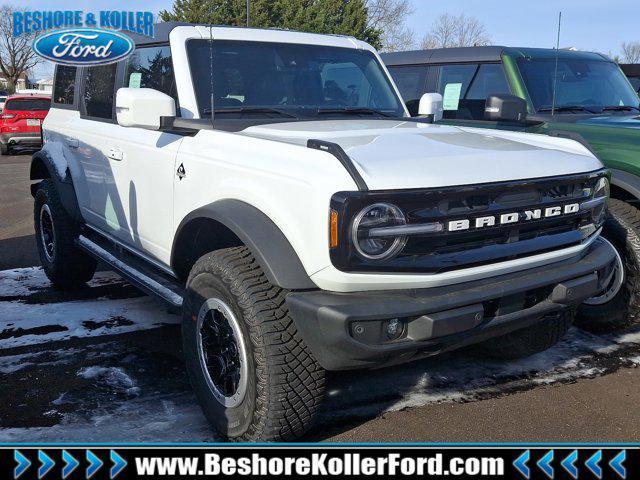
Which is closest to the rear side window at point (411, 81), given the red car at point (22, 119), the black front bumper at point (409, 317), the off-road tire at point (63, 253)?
the off-road tire at point (63, 253)

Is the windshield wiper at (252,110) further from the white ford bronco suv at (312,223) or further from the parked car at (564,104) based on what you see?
the parked car at (564,104)

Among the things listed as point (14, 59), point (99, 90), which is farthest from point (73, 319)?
point (14, 59)

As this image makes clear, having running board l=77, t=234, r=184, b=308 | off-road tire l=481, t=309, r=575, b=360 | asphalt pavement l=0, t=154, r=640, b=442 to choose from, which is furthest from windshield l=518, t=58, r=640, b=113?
running board l=77, t=234, r=184, b=308

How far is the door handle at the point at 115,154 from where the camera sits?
13.3 ft

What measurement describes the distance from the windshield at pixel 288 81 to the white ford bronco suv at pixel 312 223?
0.05 ft

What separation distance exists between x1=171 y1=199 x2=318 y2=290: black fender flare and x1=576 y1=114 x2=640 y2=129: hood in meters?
3.04

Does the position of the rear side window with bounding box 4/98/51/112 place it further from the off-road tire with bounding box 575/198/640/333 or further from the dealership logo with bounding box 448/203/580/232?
the dealership logo with bounding box 448/203/580/232

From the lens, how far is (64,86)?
18.0ft

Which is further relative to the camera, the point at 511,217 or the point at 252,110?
the point at 252,110

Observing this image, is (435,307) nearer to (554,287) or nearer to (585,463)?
(554,287)

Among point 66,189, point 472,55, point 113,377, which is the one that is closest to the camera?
point 113,377

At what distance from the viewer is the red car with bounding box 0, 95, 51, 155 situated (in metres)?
16.9

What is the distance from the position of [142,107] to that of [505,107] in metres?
2.63

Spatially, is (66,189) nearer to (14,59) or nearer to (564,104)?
(564,104)
